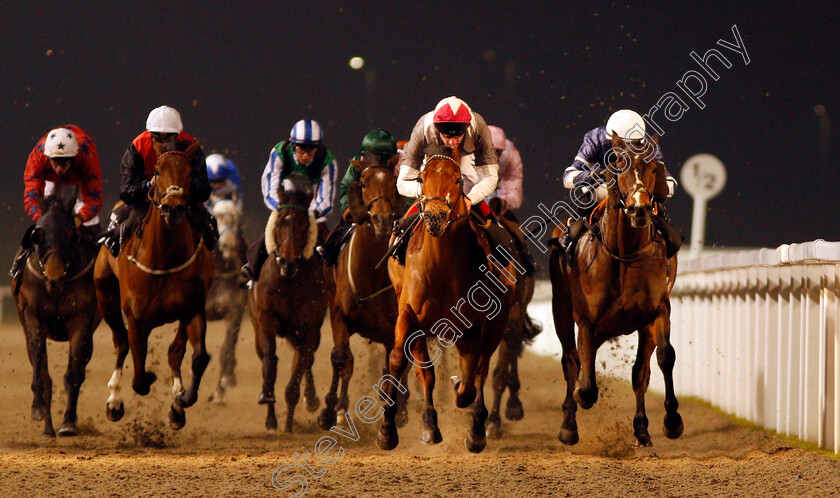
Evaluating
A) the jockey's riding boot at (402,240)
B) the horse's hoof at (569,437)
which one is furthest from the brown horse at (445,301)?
the horse's hoof at (569,437)

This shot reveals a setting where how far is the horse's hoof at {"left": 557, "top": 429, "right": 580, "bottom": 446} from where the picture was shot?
746 cm

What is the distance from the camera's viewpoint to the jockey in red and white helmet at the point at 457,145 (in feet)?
21.5

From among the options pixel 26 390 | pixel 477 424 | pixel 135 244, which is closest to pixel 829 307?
pixel 477 424

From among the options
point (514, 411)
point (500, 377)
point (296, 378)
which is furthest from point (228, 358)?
point (500, 377)

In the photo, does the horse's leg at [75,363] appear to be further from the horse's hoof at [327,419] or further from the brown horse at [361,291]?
the brown horse at [361,291]

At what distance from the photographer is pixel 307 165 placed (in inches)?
374

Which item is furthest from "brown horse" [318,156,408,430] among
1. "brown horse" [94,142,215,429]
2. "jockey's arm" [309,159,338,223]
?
"brown horse" [94,142,215,429]

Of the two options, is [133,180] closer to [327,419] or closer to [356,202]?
[356,202]

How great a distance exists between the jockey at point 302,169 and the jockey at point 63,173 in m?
1.45

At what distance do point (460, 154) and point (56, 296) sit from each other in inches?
153

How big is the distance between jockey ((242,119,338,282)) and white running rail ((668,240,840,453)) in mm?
3762

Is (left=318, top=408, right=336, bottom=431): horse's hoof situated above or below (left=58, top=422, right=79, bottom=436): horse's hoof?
above

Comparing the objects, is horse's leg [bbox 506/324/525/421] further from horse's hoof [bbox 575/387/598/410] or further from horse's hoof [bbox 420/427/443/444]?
horse's hoof [bbox 420/427/443/444]

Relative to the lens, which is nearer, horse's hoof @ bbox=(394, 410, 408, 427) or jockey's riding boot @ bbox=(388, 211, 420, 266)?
jockey's riding boot @ bbox=(388, 211, 420, 266)
